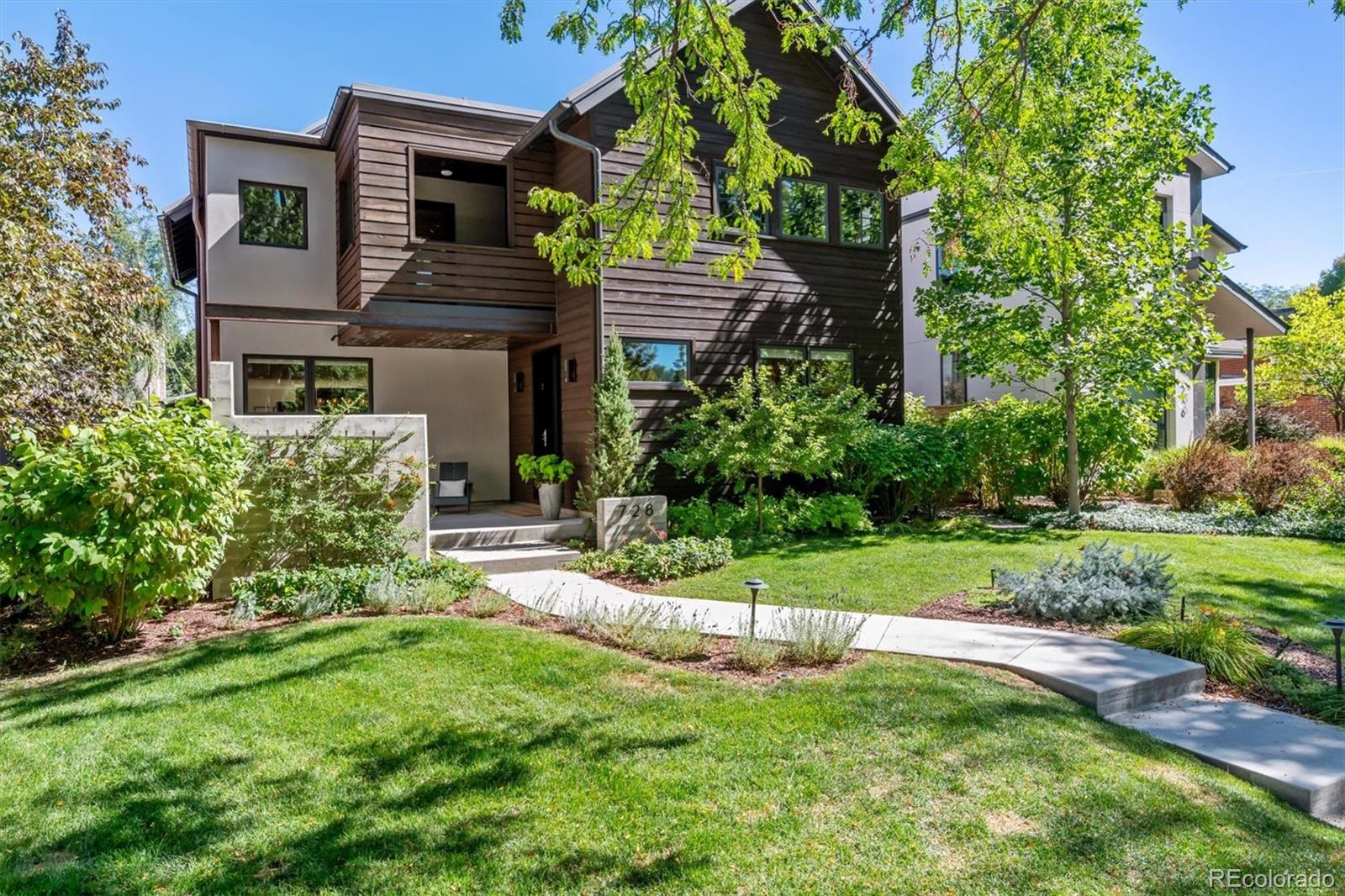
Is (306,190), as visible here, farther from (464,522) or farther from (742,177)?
(742,177)

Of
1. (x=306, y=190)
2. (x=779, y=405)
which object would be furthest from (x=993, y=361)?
(x=306, y=190)

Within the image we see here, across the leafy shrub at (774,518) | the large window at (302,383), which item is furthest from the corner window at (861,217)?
the large window at (302,383)

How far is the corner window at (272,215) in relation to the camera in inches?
480

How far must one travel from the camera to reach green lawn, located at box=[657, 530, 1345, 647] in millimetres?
6852

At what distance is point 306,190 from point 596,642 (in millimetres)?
10561

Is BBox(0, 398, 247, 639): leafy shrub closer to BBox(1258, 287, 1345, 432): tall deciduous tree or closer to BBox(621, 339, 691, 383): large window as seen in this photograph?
BBox(621, 339, 691, 383): large window

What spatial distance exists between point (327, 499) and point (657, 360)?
5028 millimetres

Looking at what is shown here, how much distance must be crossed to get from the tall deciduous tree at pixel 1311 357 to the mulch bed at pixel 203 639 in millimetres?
24605

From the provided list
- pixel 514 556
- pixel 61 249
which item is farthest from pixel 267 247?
pixel 514 556

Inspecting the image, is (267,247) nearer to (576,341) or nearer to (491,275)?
(491,275)

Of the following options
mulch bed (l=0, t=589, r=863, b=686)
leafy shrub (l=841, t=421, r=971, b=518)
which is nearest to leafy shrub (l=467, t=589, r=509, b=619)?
mulch bed (l=0, t=589, r=863, b=686)

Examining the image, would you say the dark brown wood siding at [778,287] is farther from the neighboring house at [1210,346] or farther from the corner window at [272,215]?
the corner window at [272,215]

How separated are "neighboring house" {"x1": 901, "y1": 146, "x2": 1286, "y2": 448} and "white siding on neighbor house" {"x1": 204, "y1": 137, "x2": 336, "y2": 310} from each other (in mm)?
12286

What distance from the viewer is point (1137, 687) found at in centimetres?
457
